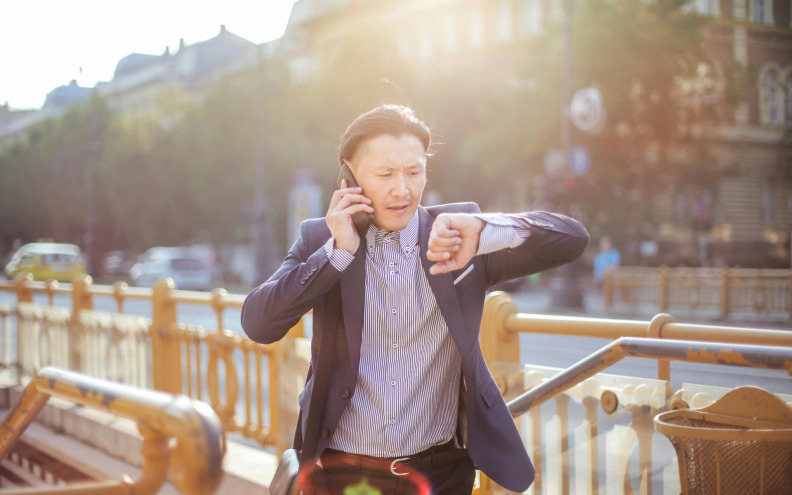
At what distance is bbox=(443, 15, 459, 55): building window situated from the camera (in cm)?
5097

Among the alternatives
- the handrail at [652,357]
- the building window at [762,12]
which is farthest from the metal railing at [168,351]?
A: the building window at [762,12]

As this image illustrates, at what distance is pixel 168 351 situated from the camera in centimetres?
644

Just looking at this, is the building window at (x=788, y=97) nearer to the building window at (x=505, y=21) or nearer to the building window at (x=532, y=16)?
the building window at (x=532, y=16)

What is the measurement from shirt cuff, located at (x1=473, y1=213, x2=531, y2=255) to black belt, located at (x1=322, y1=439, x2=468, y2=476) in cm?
59

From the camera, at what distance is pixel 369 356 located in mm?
2260

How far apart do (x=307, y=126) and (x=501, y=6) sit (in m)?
17.8

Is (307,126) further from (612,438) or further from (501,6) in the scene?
(612,438)

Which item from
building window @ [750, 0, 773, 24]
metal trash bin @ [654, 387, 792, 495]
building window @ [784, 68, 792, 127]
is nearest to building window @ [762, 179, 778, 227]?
building window @ [784, 68, 792, 127]

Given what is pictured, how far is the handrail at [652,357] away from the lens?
84.8 inches

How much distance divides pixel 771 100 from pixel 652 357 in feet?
138

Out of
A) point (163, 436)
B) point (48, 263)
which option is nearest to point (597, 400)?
point (163, 436)

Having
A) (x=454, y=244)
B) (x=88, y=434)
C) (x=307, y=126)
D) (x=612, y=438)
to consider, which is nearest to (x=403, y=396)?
(x=454, y=244)

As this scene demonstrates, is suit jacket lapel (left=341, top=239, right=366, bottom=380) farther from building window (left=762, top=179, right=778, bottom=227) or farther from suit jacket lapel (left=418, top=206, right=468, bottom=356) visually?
building window (left=762, top=179, right=778, bottom=227)

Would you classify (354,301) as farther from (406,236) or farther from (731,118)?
(731,118)
